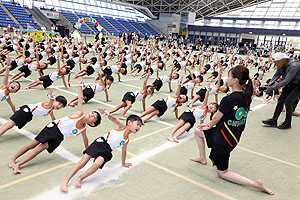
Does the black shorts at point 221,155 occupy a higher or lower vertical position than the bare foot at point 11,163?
higher

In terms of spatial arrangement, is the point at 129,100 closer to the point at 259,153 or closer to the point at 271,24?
the point at 259,153

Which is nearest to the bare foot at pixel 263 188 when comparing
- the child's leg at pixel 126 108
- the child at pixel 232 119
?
the child at pixel 232 119

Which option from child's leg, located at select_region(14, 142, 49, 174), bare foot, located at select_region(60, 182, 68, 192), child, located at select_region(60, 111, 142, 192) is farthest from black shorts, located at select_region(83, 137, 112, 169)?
child's leg, located at select_region(14, 142, 49, 174)

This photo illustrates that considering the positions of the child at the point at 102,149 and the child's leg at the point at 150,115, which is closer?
the child at the point at 102,149

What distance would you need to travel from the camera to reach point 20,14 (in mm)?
32469

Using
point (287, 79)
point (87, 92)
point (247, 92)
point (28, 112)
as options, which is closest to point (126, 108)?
point (87, 92)

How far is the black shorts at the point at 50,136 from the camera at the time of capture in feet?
12.5

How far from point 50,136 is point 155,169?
1773 millimetres

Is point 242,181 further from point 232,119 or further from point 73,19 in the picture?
point 73,19

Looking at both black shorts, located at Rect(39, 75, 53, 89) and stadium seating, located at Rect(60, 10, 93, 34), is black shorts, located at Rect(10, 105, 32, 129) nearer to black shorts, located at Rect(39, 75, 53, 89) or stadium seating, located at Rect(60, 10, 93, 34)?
black shorts, located at Rect(39, 75, 53, 89)

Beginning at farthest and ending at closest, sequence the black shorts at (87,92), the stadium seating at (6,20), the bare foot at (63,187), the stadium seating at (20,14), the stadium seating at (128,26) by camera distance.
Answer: the stadium seating at (128,26) → the stadium seating at (20,14) → the stadium seating at (6,20) → the black shorts at (87,92) → the bare foot at (63,187)

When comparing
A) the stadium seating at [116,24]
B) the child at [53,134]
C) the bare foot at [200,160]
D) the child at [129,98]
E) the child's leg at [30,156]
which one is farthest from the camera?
the stadium seating at [116,24]

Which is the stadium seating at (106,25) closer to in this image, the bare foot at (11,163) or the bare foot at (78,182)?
the bare foot at (11,163)

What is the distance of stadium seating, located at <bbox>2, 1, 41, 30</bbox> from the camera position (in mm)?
31334
